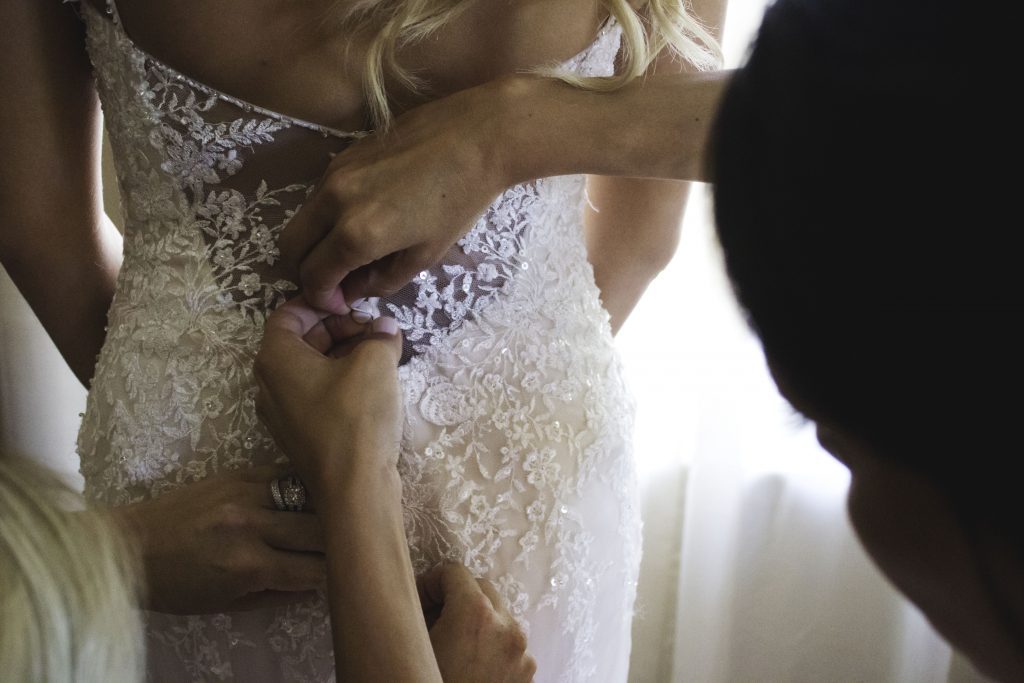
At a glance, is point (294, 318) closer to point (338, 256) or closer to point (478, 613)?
point (338, 256)

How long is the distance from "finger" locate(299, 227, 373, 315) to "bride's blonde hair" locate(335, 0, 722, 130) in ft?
0.41

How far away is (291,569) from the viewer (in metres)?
0.82

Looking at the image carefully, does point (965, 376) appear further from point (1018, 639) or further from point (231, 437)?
point (231, 437)

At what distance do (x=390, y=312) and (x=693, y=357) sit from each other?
3.69ft

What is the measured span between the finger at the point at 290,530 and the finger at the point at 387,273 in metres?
0.21

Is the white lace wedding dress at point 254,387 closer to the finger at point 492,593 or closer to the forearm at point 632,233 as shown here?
the finger at point 492,593

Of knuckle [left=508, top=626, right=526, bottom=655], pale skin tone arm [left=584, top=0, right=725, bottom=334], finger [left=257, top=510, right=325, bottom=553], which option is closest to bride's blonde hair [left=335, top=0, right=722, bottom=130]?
pale skin tone arm [left=584, top=0, right=725, bottom=334]

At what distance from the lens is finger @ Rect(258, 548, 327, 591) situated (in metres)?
0.81

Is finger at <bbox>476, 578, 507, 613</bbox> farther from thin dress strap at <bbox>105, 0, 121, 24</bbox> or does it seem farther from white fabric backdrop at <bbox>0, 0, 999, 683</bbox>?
white fabric backdrop at <bbox>0, 0, 999, 683</bbox>

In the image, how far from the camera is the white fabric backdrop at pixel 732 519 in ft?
6.00

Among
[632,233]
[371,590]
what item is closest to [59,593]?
[371,590]

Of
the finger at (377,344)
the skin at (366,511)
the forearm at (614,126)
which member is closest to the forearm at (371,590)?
the skin at (366,511)

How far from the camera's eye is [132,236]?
2.98ft

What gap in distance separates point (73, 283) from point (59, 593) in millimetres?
630
